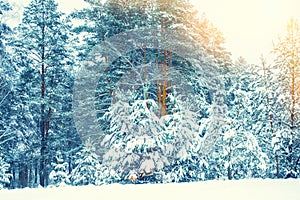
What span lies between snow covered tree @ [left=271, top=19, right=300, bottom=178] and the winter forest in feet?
0.17

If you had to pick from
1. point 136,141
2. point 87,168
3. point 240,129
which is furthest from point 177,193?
point 240,129

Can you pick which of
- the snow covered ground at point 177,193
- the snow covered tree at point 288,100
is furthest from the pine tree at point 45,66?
the snow covered tree at point 288,100

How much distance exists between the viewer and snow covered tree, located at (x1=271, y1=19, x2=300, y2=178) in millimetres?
16375

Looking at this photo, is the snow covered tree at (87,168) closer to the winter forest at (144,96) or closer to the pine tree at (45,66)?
the winter forest at (144,96)

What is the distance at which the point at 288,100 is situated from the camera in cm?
1662

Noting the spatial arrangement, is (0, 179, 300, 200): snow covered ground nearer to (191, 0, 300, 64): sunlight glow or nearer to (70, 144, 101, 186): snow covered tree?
(70, 144, 101, 186): snow covered tree

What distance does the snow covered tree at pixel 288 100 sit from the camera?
16375 mm

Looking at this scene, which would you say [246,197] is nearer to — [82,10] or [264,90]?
[264,90]

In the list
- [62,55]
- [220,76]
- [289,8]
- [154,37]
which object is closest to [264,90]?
[220,76]

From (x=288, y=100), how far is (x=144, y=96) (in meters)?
7.96

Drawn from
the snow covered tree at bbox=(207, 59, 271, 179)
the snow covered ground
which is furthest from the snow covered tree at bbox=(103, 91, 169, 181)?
the snow covered ground

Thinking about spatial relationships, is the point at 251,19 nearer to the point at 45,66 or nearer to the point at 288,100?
the point at 288,100

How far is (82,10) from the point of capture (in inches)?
665

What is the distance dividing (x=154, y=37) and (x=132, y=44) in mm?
1542
